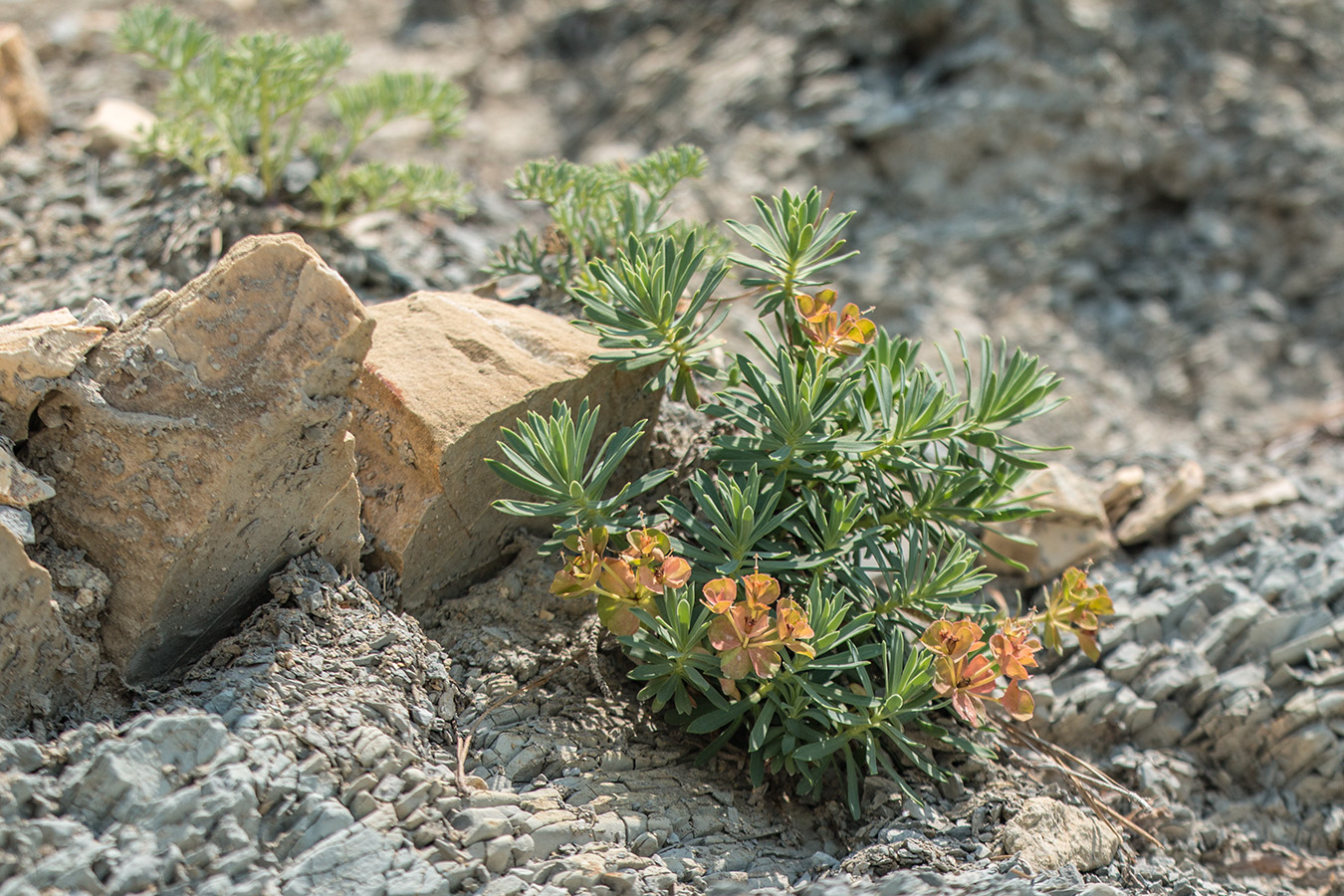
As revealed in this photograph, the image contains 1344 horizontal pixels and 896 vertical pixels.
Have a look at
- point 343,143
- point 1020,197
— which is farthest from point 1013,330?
point 343,143

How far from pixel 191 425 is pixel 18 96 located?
297cm

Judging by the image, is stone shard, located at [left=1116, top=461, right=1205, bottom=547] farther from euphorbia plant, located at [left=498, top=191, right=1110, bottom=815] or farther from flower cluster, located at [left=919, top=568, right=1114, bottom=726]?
flower cluster, located at [left=919, top=568, right=1114, bottom=726]

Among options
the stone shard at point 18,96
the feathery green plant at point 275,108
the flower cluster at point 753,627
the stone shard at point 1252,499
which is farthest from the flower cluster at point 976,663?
the stone shard at point 18,96

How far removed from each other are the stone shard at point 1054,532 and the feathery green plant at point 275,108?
7.42 feet

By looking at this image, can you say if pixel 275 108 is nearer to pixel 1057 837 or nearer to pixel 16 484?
pixel 16 484

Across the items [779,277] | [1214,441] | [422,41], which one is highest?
[422,41]

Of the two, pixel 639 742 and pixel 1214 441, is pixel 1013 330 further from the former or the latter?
→ pixel 639 742

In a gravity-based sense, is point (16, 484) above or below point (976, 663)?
above

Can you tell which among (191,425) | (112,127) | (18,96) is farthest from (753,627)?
(18,96)

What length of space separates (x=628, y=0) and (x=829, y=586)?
474cm

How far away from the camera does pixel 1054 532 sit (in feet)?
12.0

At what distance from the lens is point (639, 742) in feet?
8.61

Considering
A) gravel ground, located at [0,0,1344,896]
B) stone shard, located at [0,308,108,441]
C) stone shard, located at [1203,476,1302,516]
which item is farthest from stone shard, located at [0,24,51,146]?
stone shard, located at [1203,476,1302,516]

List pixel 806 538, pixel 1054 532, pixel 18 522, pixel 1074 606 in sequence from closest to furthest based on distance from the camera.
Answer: pixel 18 522, pixel 806 538, pixel 1074 606, pixel 1054 532
